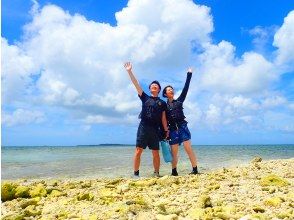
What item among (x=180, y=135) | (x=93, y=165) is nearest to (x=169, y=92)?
(x=180, y=135)

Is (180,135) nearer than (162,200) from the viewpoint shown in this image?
No

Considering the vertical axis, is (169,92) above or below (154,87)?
below

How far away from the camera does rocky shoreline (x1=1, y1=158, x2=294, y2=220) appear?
587cm

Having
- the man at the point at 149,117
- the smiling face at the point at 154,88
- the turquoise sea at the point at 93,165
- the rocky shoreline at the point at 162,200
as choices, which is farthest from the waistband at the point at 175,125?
the turquoise sea at the point at 93,165

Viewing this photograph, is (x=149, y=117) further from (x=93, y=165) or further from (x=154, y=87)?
(x=93, y=165)

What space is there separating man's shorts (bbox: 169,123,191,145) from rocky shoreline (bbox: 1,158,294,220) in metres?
1.49

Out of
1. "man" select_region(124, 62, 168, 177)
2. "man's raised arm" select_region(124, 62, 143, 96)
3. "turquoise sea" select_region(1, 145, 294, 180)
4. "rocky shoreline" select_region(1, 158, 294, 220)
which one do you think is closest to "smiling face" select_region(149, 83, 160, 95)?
"man" select_region(124, 62, 168, 177)

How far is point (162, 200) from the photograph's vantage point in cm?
673

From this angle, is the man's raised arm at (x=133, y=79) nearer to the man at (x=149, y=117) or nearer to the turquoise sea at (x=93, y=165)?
the man at (x=149, y=117)

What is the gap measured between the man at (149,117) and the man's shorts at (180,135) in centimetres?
41

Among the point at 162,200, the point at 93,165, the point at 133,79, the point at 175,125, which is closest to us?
the point at 162,200

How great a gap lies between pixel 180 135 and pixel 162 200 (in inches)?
154

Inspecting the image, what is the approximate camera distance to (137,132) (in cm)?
1054

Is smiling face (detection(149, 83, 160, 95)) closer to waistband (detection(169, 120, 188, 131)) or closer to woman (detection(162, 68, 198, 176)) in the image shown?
woman (detection(162, 68, 198, 176))
